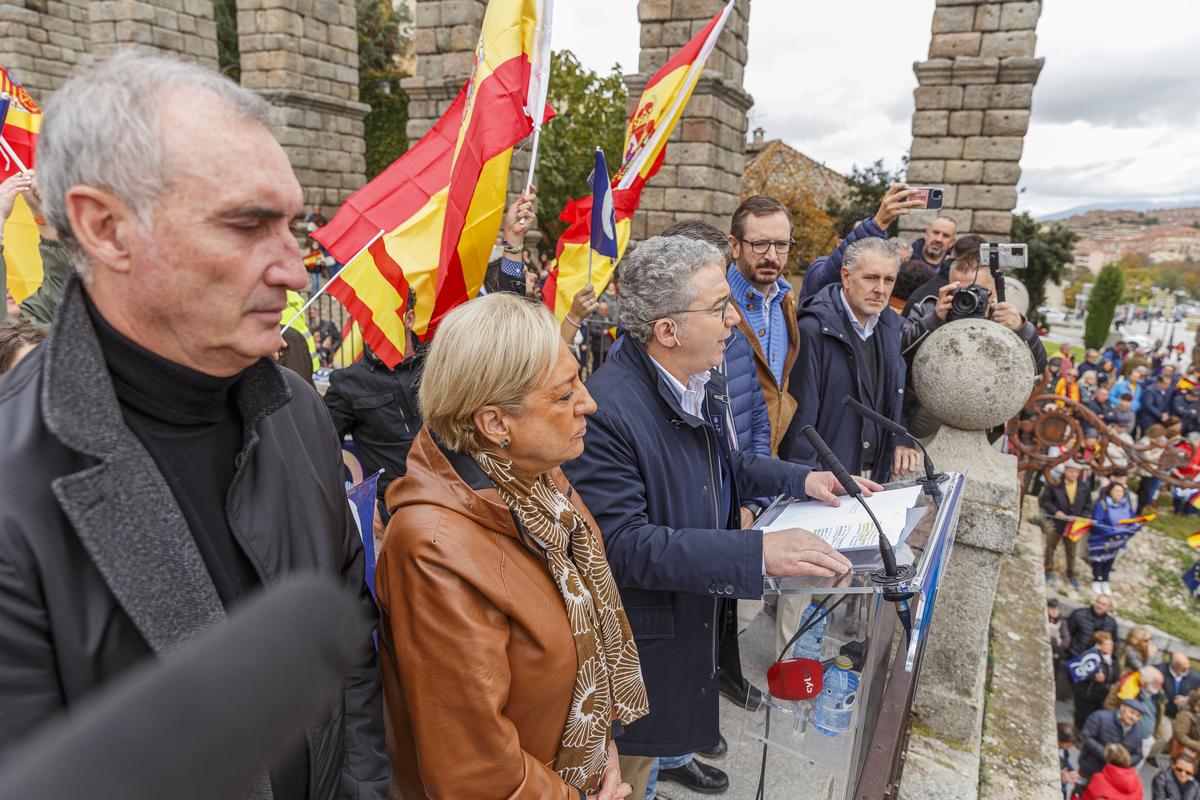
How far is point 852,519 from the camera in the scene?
189 centimetres

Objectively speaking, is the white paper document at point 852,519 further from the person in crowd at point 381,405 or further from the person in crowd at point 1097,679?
the person in crowd at point 1097,679

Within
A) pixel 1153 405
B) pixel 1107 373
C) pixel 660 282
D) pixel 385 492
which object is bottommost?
pixel 1153 405

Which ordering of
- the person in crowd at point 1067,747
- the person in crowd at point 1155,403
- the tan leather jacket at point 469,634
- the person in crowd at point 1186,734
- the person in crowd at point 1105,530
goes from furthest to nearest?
the person in crowd at point 1155,403 < the person in crowd at point 1105,530 < the person in crowd at point 1067,747 < the person in crowd at point 1186,734 < the tan leather jacket at point 469,634

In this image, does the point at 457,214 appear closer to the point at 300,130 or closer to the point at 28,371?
the point at 28,371

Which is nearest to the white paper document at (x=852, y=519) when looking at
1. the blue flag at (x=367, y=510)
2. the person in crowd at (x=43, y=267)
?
the blue flag at (x=367, y=510)

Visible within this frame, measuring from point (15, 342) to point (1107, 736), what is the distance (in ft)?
29.4

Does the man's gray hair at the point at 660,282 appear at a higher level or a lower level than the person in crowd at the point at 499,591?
higher

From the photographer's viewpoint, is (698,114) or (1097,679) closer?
(1097,679)

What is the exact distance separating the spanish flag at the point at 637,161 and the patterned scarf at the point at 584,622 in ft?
7.19

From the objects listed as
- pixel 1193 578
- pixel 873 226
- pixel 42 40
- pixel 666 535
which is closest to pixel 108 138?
pixel 666 535

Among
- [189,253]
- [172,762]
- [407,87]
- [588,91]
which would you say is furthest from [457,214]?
[588,91]

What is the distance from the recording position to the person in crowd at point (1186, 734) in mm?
6598

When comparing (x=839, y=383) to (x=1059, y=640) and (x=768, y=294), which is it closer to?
(x=768, y=294)

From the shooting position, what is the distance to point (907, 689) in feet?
5.79
